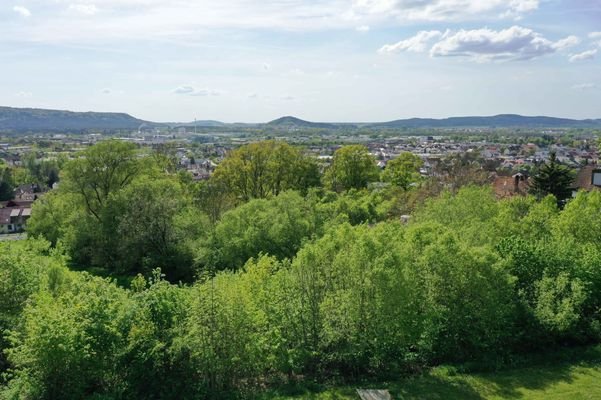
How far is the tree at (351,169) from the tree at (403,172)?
2197mm

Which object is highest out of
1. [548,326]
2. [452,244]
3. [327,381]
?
[452,244]

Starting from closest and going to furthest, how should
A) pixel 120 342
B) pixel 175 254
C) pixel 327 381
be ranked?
1. pixel 120 342
2. pixel 327 381
3. pixel 175 254

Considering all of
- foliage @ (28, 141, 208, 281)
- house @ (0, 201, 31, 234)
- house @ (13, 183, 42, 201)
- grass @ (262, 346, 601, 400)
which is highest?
foliage @ (28, 141, 208, 281)

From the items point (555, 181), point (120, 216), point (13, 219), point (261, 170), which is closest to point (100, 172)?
point (120, 216)

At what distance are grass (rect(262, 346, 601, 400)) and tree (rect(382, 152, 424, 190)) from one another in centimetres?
3287

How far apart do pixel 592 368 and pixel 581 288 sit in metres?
2.82


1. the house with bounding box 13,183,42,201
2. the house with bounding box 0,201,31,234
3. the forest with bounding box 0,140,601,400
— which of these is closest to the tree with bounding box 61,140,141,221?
the forest with bounding box 0,140,601,400

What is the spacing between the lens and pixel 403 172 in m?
50.6

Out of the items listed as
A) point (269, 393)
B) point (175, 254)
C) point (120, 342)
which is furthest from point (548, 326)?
point (175, 254)

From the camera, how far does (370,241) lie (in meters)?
16.8

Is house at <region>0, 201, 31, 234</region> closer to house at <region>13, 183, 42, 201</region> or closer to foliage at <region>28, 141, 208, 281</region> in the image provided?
house at <region>13, 183, 42, 201</region>

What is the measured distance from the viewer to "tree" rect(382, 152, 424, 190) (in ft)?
165

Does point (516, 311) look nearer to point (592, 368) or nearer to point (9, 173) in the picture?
point (592, 368)

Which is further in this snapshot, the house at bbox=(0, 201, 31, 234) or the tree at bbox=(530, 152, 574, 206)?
the house at bbox=(0, 201, 31, 234)
